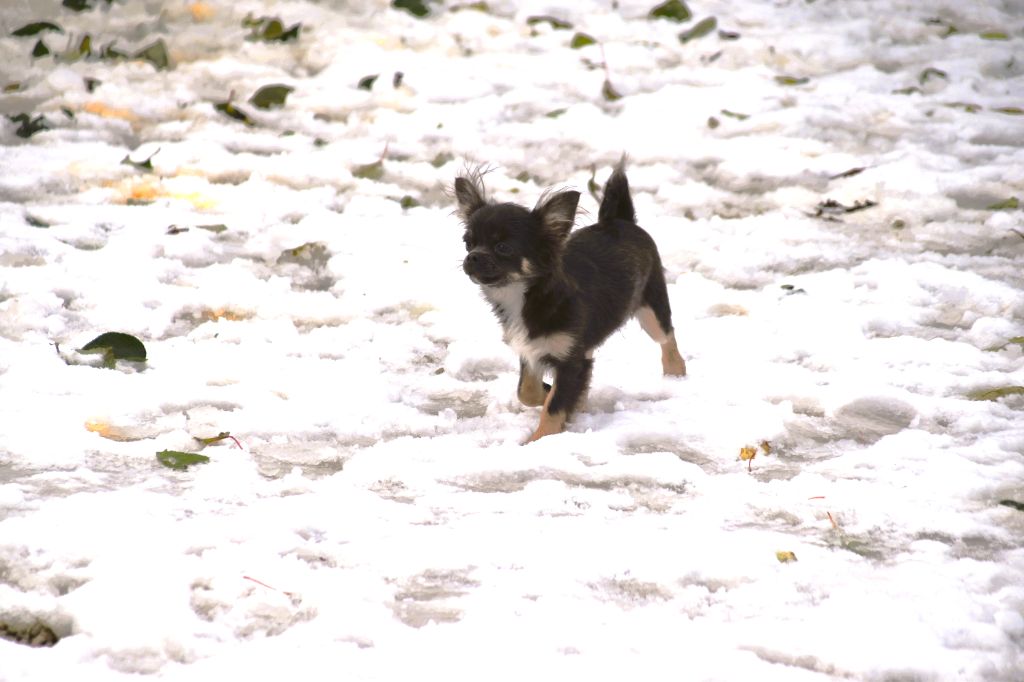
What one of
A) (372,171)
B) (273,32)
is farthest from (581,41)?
(372,171)

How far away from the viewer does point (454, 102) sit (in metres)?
8.02

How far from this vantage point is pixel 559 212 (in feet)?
13.6

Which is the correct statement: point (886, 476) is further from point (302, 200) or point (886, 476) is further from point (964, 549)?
point (302, 200)

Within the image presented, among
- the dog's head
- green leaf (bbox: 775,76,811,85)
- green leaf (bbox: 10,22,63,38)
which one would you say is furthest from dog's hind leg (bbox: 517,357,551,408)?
green leaf (bbox: 10,22,63,38)

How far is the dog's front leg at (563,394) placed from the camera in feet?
13.4

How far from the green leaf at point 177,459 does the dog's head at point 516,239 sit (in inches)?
47.1

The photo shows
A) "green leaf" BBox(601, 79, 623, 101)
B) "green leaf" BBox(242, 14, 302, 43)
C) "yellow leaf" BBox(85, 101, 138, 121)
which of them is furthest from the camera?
"green leaf" BBox(242, 14, 302, 43)

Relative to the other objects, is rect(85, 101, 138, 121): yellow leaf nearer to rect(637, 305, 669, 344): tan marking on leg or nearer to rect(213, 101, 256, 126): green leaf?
rect(213, 101, 256, 126): green leaf

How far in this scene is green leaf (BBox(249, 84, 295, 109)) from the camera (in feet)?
25.3

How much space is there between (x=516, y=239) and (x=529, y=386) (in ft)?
1.97

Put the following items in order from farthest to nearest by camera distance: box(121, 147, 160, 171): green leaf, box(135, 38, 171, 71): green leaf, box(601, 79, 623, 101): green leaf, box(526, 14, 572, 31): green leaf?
box(526, 14, 572, 31): green leaf, box(135, 38, 171, 71): green leaf, box(601, 79, 623, 101): green leaf, box(121, 147, 160, 171): green leaf

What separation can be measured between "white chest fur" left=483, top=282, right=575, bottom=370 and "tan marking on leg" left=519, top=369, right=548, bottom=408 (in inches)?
2.3

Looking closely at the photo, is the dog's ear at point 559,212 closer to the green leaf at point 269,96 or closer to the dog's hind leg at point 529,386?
→ the dog's hind leg at point 529,386

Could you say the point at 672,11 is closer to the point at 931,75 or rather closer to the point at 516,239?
the point at 931,75
